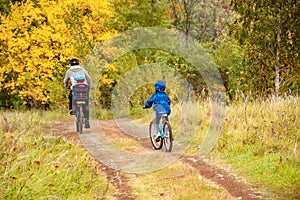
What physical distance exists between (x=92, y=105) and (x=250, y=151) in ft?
37.0

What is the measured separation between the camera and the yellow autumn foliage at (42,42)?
19.6 meters

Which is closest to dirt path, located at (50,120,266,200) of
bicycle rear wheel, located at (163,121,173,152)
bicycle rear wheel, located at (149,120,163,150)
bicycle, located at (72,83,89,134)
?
bicycle rear wheel, located at (149,120,163,150)

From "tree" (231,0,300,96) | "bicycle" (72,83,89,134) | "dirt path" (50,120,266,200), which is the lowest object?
"dirt path" (50,120,266,200)

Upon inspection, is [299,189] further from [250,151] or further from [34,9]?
[34,9]

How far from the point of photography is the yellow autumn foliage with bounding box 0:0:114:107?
19609mm

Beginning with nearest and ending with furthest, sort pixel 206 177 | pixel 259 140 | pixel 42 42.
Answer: pixel 206 177 → pixel 259 140 → pixel 42 42

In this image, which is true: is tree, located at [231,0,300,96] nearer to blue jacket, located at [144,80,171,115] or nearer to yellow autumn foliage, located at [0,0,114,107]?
yellow autumn foliage, located at [0,0,114,107]

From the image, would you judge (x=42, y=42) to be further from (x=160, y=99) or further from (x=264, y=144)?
(x=264, y=144)

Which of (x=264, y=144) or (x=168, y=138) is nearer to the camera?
(x=264, y=144)

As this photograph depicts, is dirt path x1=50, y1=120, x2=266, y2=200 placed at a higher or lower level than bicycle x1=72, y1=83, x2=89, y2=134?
lower

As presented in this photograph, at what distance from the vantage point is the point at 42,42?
2005 centimetres

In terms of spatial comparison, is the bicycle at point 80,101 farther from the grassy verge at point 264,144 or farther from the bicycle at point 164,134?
the grassy verge at point 264,144

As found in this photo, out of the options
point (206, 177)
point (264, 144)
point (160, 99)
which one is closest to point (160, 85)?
point (160, 99)

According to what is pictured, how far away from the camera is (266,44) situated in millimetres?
19188
